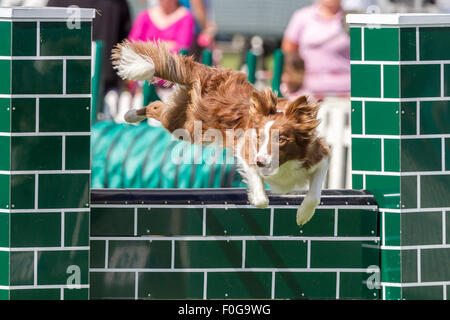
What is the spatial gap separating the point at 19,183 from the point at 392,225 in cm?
169

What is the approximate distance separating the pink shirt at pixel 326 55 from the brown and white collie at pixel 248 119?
3.97 m

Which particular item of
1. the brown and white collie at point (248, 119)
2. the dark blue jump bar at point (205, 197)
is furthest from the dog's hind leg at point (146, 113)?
the dark blue jump bar at point (205, 197)

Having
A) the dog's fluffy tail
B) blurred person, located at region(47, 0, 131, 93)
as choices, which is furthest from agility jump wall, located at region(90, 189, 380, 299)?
blurred person, located at region(47, 0, 131, 93)

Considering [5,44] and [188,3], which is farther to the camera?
[188,3]

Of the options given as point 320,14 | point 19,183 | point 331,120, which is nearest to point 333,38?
point 320,14

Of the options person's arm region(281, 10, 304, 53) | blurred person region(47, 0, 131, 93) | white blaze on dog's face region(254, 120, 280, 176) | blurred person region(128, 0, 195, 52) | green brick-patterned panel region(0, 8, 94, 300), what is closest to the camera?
green brick-patterned panel region(0, 8, 94, 300)

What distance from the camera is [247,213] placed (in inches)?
184

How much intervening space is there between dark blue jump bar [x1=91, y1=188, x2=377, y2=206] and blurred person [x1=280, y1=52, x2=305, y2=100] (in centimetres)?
436

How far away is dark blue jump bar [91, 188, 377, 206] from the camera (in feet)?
15.2

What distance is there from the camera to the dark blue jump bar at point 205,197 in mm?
4645

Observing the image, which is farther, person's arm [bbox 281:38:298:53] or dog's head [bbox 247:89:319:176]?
person's arm [bbox 281:38:298:53]

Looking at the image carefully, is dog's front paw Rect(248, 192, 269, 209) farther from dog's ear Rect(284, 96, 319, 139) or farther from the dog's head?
dog's ear Rect(284, 96, 319, 139)
